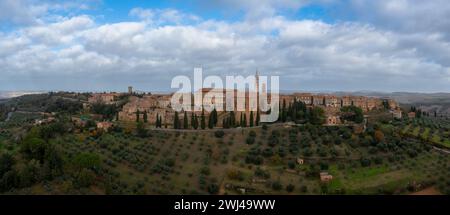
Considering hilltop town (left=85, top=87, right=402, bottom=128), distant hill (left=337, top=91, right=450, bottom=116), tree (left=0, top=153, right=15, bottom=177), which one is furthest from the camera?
distant hill (left=337, top=91, right=450, bottom=116)

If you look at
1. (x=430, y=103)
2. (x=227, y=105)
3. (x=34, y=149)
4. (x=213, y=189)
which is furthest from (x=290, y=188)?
(x=430, y=103)

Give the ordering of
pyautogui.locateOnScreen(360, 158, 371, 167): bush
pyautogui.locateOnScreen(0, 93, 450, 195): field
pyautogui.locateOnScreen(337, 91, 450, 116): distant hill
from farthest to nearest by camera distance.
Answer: pyautogui.locateOnScreen(337, 91, 450, 116): distant hill → pyautogui.locateOnScreen(360, 158, 371, 167): bush → pyautogui.locateOnScreen(0, 93, 450, 195): field

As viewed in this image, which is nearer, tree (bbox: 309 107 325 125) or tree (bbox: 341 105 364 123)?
tree (bbox: 309 107 325 125)

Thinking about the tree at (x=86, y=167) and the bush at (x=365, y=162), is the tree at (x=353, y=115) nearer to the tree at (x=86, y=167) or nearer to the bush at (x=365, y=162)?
the bush at (x=365, y=162)

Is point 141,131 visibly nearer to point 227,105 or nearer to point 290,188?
point 227,105

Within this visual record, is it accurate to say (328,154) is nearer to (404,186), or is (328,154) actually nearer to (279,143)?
(279,143)

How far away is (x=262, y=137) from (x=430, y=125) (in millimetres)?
15862

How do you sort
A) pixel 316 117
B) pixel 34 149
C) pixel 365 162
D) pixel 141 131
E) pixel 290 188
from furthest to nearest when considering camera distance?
pixel 316 117, pixel 141 131, pixel 365 162, pixel 34 149, pixel 290 188

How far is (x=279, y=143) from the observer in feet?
82.3

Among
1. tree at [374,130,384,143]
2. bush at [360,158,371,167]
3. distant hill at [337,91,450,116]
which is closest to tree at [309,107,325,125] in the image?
tree at [374,130,384,143]

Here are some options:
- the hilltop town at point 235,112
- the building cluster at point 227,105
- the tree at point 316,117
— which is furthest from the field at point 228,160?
the building cluster at point 227,105

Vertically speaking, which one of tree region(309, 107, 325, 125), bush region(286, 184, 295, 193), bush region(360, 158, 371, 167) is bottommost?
bush region(286, 184, 295, 193)

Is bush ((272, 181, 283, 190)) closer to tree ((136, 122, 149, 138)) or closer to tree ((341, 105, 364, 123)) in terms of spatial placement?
tree ((136, 122, 149, 138))
